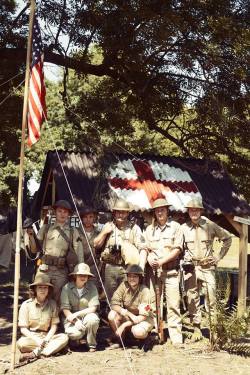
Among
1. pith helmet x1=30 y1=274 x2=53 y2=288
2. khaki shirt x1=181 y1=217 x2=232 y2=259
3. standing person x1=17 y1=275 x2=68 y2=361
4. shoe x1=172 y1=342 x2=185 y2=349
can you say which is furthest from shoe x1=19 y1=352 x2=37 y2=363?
khaki shirt x1=181 y1=217 x2=232 y2=259

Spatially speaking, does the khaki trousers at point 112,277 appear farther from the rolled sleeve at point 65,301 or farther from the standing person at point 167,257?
the rolled sleeve at point 65,301

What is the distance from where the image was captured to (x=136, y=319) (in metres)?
7.49

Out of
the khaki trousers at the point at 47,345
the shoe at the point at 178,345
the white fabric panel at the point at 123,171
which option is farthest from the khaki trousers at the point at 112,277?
the white fabric panel at the point at 123,171

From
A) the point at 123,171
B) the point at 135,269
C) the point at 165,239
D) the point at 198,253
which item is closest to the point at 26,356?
the point at 135,269

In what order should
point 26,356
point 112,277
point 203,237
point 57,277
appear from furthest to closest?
1. point 203,237
2. point 112,277
3. point 57,277
4. point 26,356

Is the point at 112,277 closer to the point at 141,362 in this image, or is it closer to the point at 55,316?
the point at 55,316

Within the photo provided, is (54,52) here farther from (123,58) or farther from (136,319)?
(136,319)

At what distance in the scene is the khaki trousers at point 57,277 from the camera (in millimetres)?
7742

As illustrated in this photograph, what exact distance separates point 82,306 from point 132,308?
0.71 meters

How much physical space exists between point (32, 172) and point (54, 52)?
19901 millimetres

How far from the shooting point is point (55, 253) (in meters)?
7.90

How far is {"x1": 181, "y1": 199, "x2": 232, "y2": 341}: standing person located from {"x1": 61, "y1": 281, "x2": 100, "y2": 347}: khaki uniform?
1.68m

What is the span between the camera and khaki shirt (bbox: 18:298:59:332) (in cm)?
714

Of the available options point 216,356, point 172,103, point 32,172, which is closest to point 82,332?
point 216,356
